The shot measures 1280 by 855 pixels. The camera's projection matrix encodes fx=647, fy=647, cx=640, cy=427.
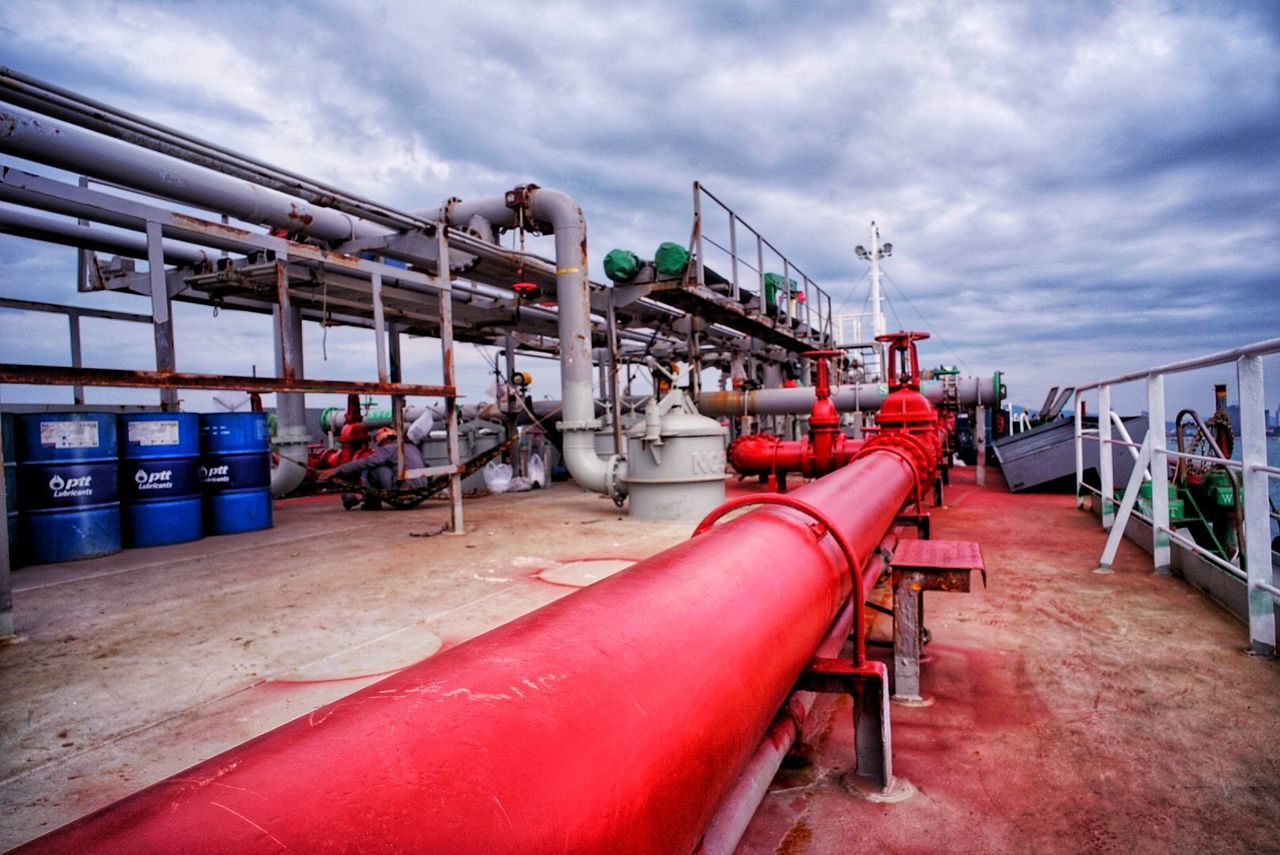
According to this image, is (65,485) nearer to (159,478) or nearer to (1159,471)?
(159,478)

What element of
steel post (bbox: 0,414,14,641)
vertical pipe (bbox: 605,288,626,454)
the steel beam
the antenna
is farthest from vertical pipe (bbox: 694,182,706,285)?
the antenna

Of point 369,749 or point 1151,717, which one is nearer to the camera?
point 369,749

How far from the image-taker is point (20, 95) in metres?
3.89

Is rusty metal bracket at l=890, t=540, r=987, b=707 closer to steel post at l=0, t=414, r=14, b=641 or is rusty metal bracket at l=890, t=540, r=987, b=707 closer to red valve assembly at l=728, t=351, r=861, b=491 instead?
steel post at l=0, t=414, r=14, b=641

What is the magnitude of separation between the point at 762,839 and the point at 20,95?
220 inches

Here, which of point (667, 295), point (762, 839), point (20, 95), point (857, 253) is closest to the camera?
point (762, 839)

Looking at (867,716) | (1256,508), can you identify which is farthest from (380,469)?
(1256,508)

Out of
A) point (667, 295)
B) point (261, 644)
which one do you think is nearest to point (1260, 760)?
point (261, 644)

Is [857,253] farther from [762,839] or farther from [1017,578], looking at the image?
[762,839]

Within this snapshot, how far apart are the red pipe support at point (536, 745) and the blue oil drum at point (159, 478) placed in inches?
288

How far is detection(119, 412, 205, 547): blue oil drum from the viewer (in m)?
6.66

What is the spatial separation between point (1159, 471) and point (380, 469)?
29.8ft

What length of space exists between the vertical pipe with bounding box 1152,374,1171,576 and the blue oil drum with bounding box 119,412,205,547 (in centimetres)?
887

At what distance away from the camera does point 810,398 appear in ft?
40.1
